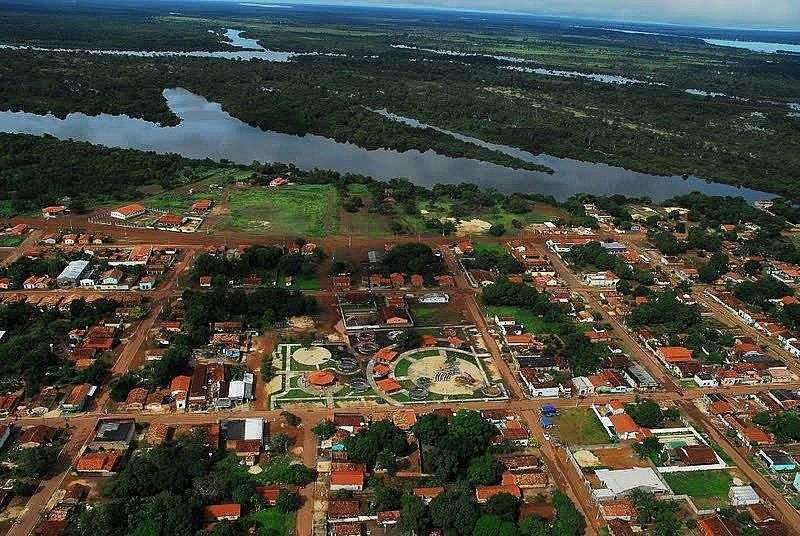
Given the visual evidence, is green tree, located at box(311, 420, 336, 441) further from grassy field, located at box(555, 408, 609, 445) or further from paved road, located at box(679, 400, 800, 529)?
paved road, located at box(679, 400, 800, 529)

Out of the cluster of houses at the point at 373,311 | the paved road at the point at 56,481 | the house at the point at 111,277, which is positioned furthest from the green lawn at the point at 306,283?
the paved road at the point at 56,481

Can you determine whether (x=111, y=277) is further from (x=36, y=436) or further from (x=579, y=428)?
(x=579, y=428)

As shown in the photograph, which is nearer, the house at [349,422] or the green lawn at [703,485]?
the green lawn at [703,485]

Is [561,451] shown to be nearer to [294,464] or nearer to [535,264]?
[294,464]

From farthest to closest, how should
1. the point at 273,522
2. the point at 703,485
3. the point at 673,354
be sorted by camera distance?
the point at 673,354 → the point at 703,485 → the point at 273,522

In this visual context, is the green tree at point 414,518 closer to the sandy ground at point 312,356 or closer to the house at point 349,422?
the house at point 349,422

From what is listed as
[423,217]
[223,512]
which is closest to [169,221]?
[423,217]

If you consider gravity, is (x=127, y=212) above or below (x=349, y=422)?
below
